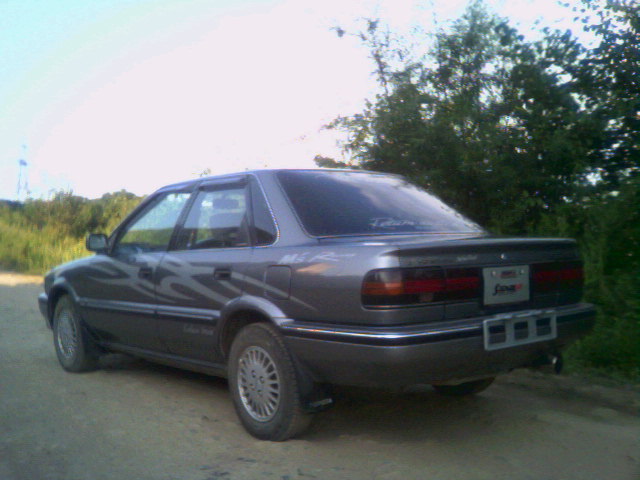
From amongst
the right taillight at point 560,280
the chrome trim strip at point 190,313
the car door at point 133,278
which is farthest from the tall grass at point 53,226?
the right taillight at point 560,280

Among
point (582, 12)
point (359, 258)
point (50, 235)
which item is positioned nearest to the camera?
point (359, 258)

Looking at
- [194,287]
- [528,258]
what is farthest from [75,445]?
[528,258]

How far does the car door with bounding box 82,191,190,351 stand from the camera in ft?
16.3

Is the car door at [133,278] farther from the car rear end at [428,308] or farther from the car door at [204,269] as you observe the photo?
the car rear end at [428,308]

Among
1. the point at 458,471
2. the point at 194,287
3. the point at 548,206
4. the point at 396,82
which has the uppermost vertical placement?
the point at 396,82

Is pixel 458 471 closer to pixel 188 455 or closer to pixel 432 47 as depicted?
pixel 188 455

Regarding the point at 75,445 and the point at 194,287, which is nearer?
the point at 75,445

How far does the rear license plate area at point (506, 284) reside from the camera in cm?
362

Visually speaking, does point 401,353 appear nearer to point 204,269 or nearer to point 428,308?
point 428,308

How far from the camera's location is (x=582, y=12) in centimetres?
748

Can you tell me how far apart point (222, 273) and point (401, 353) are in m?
1.48

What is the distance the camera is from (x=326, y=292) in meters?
3.52

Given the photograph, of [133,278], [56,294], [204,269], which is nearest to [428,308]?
[204,269]

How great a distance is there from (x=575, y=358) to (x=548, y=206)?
2.44 meters
